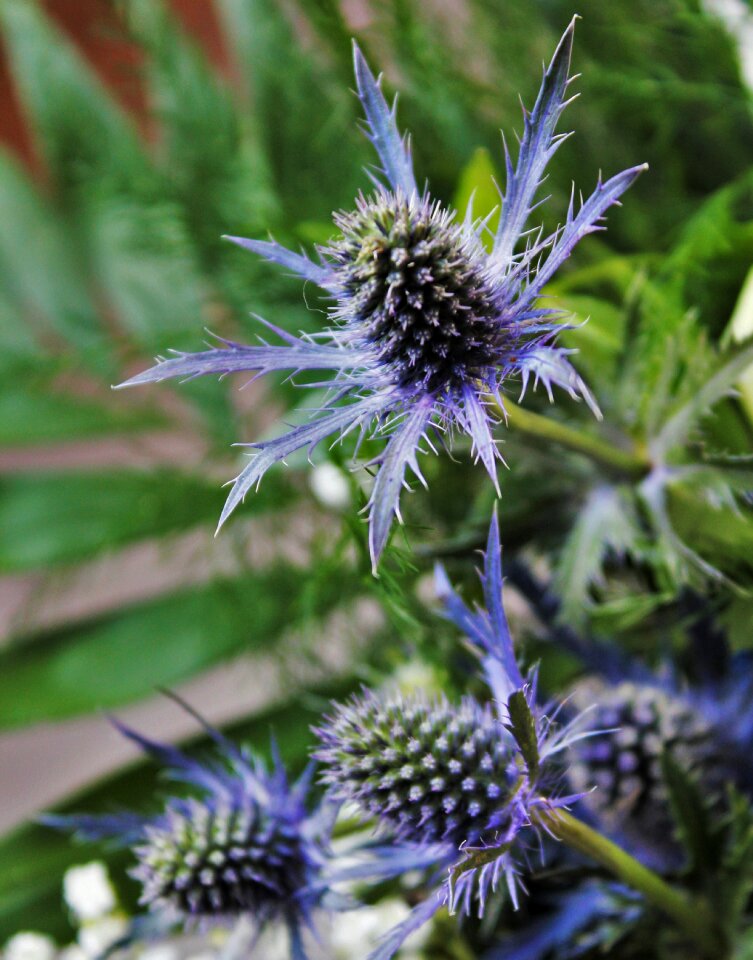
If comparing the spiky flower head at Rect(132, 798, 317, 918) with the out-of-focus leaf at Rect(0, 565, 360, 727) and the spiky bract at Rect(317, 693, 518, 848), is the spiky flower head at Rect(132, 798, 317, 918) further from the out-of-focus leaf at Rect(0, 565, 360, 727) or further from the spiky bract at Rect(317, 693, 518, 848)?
the out-of-focus leaf at Rect(0, 565, 360, 727)

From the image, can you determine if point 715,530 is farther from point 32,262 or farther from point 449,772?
point 32,262

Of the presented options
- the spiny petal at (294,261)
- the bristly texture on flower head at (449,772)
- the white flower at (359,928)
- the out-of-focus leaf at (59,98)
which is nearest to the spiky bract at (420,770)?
the bristly texture on flower head at (449,772)

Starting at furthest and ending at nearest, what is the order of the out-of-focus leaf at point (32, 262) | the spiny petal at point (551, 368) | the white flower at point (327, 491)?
1. the out-of-focus leaf at point (32, 262)
2. the white flower at point (327, 491)
3. the spiny petal at point (551, 368)

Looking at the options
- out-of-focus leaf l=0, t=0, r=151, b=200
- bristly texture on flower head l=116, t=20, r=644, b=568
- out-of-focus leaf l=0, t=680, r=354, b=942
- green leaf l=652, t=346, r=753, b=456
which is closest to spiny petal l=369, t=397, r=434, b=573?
bristly texture on flower head l=116, t=20, r=644, b=568

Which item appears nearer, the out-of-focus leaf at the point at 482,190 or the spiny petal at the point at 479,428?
the spiny petal at the point at 479,428

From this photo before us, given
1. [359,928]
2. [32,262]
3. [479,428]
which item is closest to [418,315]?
[479,428]

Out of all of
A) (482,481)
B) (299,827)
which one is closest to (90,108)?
(482,481)

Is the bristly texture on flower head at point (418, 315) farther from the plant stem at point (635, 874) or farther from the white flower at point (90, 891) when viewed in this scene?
the white flower at point (90, 891)
